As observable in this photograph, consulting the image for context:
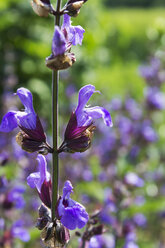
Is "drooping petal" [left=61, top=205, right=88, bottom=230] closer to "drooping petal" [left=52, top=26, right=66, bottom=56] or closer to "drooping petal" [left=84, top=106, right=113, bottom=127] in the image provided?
"drooping petal" [left=84, top=106, right=113, bottom=127]

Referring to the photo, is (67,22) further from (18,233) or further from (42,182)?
(18,233)

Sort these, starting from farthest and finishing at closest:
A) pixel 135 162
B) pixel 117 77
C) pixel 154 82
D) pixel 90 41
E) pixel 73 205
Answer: pixel 117 77, pixel 90 41, pixel 154 82, pixel 135 162, pixel 73 205

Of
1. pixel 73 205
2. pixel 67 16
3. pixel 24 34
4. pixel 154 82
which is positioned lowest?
pixel 73 205

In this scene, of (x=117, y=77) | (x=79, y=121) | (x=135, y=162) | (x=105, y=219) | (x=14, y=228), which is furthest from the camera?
(x=117, y=77)

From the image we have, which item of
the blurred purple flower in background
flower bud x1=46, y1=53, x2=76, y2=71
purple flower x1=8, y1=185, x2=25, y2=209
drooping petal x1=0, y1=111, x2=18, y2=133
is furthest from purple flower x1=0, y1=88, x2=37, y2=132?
the blurred purple flower in background

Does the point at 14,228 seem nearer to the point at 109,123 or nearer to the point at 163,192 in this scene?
the point at 109,123

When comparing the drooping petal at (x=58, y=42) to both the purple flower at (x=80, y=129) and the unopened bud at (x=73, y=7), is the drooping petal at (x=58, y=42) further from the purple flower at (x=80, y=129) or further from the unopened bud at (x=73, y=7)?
the purple flower at (x=80, y=129)

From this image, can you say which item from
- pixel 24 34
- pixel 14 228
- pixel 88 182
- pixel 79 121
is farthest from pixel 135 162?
pixel 24 34

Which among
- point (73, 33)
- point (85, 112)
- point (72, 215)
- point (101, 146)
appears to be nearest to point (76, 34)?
point (73, 33)
